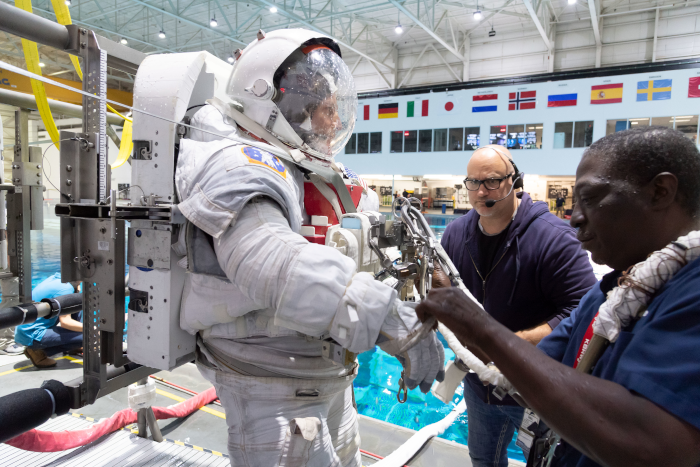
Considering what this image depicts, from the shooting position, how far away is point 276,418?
1.67m

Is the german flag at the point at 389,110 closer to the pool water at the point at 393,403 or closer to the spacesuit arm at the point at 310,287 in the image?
the pool water at the point at 393,403

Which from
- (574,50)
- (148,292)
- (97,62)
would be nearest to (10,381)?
(148,292)

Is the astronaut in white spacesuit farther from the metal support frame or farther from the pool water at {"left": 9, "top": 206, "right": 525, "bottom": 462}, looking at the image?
the pool water at {"left": 9, "top": 206, "right": 525, "bottom": 462}

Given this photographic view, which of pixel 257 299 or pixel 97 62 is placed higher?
pixel 97 62

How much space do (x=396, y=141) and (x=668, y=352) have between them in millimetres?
18330

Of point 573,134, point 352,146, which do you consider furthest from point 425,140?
point 573,134

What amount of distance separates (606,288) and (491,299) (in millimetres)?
1037

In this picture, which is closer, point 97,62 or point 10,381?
point 97,62

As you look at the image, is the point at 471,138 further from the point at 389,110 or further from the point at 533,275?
the point at 533,275

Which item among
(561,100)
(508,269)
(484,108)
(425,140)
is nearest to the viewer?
(508,269)

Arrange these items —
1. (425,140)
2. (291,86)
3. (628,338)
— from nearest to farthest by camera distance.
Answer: (628,338) → (291,86) → (425,140)

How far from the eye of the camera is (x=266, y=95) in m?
1.85

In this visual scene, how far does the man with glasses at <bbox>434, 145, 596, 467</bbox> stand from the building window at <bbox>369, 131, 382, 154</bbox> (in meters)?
16.9

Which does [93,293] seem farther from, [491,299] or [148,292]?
[491,299]
